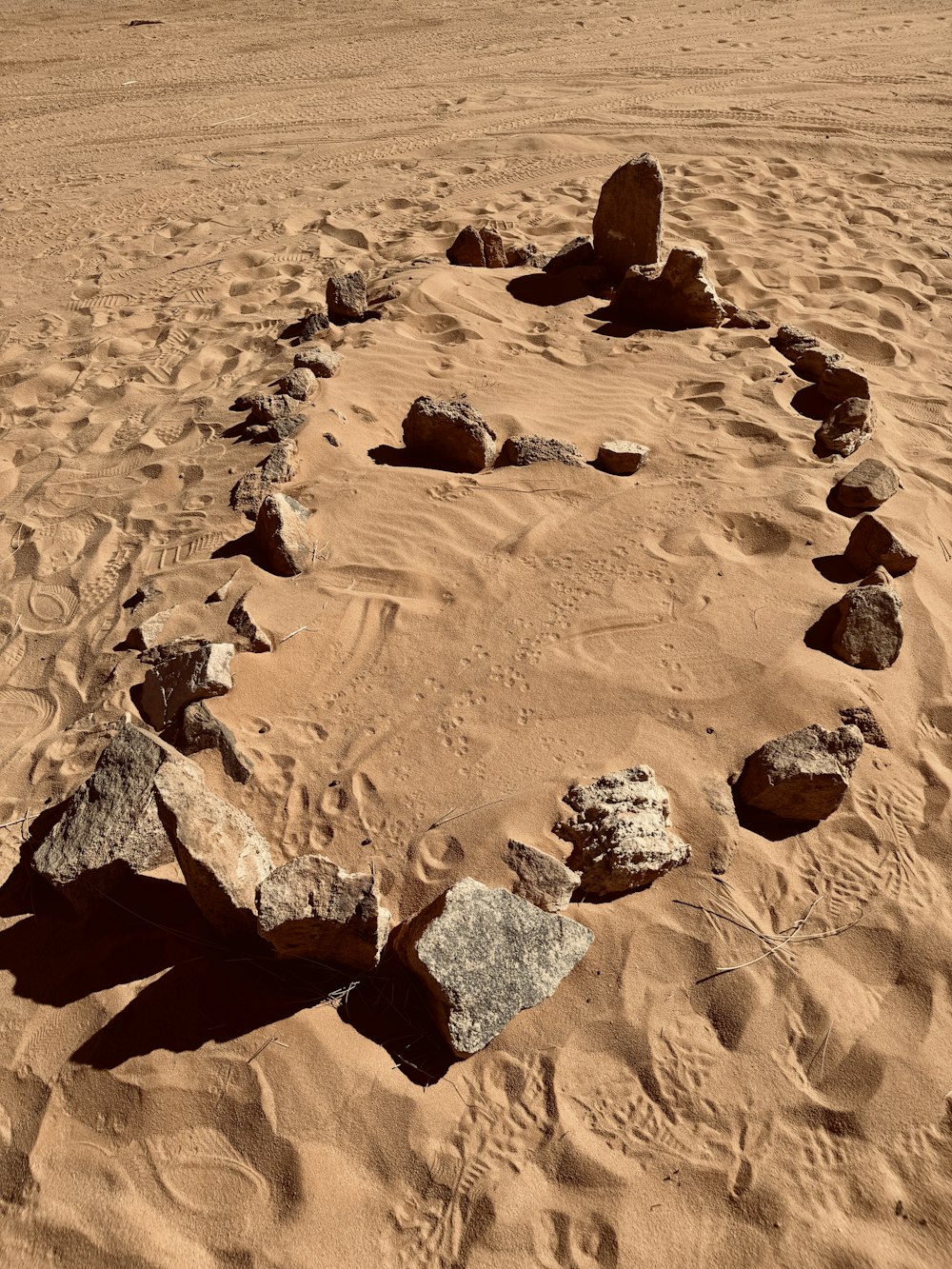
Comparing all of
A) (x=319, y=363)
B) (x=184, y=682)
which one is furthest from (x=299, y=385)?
(x=184, y=682)

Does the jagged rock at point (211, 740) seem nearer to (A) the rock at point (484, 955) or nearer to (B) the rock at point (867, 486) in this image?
(A) the rock at point (484, 955)

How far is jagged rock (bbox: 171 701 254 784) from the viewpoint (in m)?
2.79

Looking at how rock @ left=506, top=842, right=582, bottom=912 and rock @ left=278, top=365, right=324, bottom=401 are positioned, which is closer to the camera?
rock @ left=506, top=842, right=582, bottom=912

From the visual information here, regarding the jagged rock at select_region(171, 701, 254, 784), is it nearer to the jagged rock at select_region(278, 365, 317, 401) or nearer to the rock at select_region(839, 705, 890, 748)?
the rock at select_region(839, 705, 890, 748)

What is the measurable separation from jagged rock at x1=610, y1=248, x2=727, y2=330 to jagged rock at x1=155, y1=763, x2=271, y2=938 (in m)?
3.99

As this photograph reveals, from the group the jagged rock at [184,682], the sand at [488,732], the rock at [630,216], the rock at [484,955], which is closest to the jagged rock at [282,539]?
the sand at [488,732]

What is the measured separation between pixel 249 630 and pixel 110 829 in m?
0.91

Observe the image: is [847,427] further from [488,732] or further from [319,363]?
[319,363]

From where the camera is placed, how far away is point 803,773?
263 cm

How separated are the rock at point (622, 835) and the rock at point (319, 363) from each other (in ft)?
9.77

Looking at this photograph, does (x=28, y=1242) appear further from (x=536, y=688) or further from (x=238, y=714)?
(x=536, y=688)

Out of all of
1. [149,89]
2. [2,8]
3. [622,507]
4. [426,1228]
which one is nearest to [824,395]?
[622,507]

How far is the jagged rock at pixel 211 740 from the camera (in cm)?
279

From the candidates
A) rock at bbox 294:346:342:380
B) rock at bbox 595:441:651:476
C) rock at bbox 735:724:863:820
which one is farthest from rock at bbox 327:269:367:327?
rock at bbox 735:724:863:820
